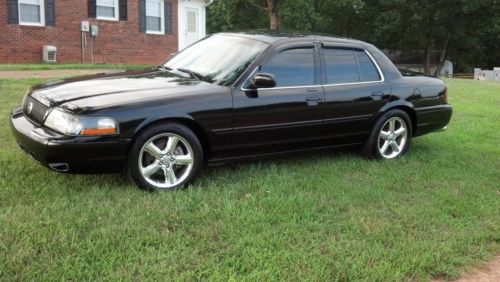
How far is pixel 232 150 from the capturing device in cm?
522

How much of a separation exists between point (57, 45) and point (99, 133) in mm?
15139

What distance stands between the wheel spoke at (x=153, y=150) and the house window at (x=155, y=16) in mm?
16495

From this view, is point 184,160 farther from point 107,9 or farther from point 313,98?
point 107,9

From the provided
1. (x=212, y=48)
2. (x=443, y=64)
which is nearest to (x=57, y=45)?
(x=212, y=48)

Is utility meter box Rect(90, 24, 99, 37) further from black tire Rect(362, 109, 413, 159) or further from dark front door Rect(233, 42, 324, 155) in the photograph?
black tire Rect(362, 109, 413, 159)

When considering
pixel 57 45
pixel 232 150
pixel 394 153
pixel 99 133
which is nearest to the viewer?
Answer: pixel 99 133

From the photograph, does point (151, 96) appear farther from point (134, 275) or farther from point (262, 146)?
point (134, 275)

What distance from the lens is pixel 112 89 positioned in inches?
190

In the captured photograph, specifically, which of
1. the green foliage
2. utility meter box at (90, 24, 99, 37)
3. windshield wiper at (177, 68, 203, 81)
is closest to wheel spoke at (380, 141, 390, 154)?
windshield wiper at (177, 68, 203, 81)

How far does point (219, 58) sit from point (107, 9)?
1485 centimetres

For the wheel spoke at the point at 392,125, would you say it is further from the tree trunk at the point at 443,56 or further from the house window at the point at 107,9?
the tree trunk at the point at 443,56

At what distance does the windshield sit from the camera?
539 centimetres

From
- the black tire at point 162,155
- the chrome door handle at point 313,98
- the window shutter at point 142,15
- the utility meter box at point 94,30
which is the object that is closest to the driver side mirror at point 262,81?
the chrome door handle at point 313,98

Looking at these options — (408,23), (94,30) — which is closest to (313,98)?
(94,30)
